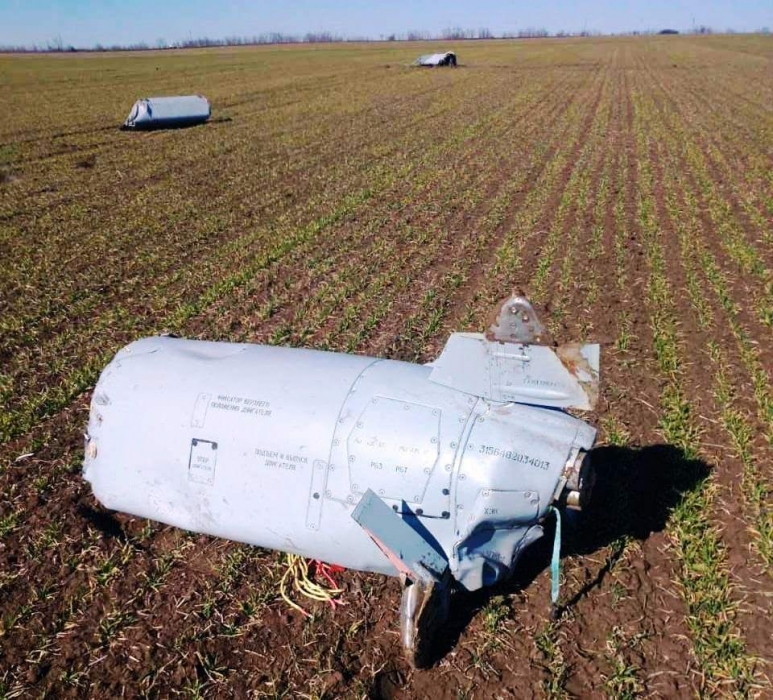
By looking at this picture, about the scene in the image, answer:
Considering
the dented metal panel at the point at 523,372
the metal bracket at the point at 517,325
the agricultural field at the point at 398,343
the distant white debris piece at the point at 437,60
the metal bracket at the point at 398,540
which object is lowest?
the agricultural field at the point at 398,343

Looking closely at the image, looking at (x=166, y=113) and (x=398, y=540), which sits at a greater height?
(x=398, y=540)

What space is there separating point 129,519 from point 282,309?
14.8ft

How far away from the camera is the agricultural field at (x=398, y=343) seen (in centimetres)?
432

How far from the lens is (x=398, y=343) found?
27.6 feet

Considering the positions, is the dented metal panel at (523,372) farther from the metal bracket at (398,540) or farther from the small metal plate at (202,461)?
the small metal plate at (202,461)

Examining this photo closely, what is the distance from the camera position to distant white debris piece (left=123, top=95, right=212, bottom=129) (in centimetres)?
2322

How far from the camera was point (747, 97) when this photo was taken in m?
32.8

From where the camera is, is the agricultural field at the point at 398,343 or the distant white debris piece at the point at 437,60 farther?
the distant white debris piece at the point at 437,60

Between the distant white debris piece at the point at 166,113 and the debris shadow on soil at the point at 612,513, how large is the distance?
22159 millimetres

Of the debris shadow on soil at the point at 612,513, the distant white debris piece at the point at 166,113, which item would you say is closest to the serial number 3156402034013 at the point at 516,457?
the debris shadow on soil at the point at 612,513

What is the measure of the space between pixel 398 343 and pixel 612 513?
373 cm

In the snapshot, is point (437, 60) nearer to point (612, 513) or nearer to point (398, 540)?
point (612, 513)

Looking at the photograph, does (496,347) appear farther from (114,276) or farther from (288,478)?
(114,276)

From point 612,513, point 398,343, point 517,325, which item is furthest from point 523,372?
point 398,343
